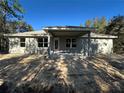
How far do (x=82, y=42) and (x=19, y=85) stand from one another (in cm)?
1636

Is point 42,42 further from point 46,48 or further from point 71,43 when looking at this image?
point 71,43

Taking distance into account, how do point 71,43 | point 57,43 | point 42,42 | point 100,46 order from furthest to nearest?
point 100,46
point 42,42
point 57,43
point 71,43

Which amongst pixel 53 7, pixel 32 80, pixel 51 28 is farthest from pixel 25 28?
pixel 32 80

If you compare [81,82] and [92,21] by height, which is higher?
[92,21]

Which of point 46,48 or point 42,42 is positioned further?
point 42,42

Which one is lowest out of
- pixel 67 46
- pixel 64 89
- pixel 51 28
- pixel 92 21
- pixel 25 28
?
pixel 64 89

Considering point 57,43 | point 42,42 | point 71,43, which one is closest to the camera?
point 71,43

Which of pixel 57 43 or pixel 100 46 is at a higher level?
pixel 57 43

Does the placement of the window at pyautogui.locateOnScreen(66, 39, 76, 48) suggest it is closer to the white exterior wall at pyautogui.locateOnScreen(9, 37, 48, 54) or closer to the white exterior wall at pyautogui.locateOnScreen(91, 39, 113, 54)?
the white exterior wall at pyautogui.locateOnScreen(91, 39, 113, 54)

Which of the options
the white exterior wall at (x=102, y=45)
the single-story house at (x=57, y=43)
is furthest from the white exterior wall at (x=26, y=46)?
the white exterior wall at (x=102, y=45)

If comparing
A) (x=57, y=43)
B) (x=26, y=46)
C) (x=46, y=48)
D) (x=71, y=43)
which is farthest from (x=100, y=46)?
(x=26, y=46)

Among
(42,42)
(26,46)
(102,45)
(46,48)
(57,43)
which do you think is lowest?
(46,48)

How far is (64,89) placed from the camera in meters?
7.34

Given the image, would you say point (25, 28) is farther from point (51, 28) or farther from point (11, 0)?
point (51, 28)
